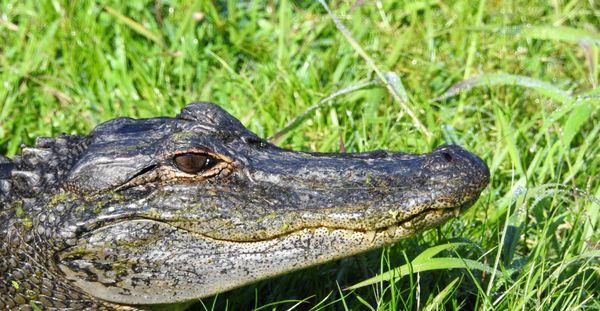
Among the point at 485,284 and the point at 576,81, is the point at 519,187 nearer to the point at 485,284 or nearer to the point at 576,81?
the point at 485,284

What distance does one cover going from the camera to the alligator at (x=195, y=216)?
3252mm

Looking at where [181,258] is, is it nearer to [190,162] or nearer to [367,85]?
[190,162]

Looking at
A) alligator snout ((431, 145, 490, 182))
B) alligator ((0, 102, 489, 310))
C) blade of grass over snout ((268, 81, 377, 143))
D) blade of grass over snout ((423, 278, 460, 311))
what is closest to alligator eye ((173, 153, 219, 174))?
alligator ((0, 102, 489, 310))

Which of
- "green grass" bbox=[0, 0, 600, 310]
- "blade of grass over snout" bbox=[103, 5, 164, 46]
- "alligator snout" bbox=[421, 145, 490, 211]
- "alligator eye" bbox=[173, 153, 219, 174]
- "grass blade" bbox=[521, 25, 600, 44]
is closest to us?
"alligator snout" bbox=[421, 145, 490, 211]

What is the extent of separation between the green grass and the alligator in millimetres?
Result: 699

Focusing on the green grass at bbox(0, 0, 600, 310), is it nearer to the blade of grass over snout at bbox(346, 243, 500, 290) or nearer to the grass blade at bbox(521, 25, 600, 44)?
the grass blade at bbox(521, 25, 600, 44)

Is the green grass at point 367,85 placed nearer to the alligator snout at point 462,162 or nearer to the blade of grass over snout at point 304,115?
the blade of grass over snout at point 304,115

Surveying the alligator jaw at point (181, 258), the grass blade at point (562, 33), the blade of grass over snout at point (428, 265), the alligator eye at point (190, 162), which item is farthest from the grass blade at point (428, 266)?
the grass blade at point (562, 33)

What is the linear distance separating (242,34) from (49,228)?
3014 millimetres

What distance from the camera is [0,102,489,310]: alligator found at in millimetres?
3252

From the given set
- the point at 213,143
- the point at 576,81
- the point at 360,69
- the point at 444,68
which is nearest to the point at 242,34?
the point at 360,69

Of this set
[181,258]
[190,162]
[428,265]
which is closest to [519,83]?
[428,265]

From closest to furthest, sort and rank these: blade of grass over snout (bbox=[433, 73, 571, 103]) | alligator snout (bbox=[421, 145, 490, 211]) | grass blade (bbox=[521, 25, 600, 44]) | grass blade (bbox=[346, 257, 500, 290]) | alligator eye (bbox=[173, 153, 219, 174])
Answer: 1. alligator snout (bbox=[421, 145, 490, 211])
2. alligator eye (bbox=[173, 153, 219, 174])
3. grass blade (bbox=[346, 257, 500, 290])
4. blade of grass over snout (bbox=[433, 73, 571, 103])
5. grass blade (bbox=[521, 25, 600, 44])

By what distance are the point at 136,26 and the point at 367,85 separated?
5.75 feet
